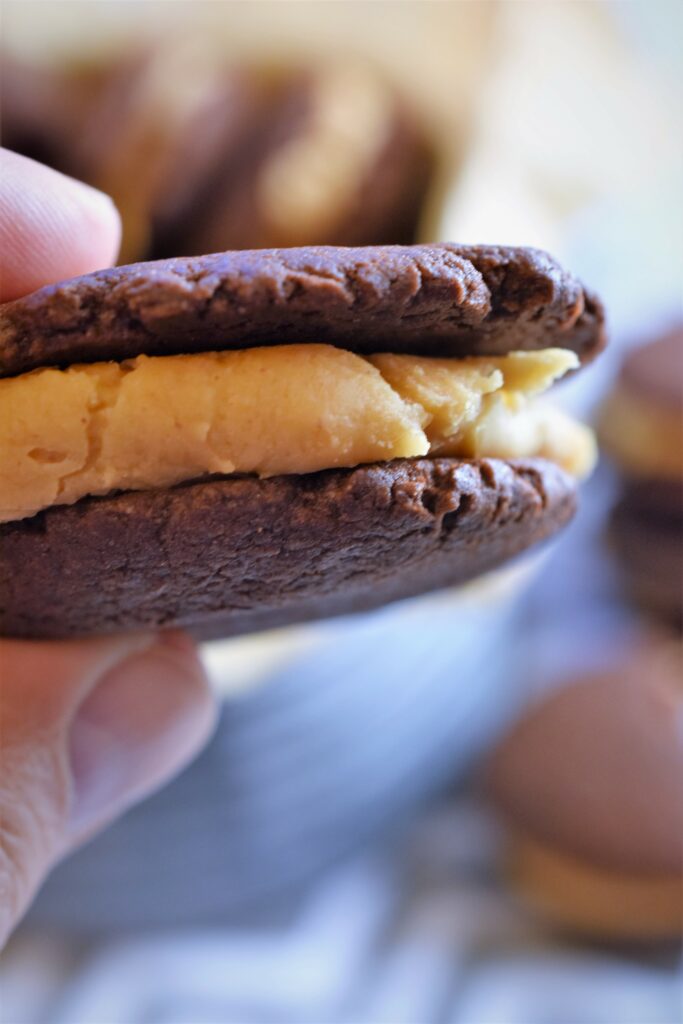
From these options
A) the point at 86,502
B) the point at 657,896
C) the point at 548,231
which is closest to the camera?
the point at 86,502

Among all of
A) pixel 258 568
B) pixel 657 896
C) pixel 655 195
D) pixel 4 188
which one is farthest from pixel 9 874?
pixel 655 195

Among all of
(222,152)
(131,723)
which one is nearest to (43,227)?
(131,723)

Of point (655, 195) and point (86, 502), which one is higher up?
point (655, 195)

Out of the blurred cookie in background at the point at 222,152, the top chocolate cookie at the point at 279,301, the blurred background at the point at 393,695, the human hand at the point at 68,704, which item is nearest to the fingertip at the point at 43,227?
the human hand at the point at 68,704

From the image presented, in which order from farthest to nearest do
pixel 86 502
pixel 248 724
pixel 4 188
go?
pixel 248 724, pixel 4 188, pixel 86 502

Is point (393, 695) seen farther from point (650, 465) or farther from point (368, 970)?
point (650, 465)

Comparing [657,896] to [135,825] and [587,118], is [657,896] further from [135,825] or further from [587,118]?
[587,118]

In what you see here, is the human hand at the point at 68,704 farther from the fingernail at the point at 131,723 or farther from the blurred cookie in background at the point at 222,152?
the blurred cookie in background at the point at 222,152
